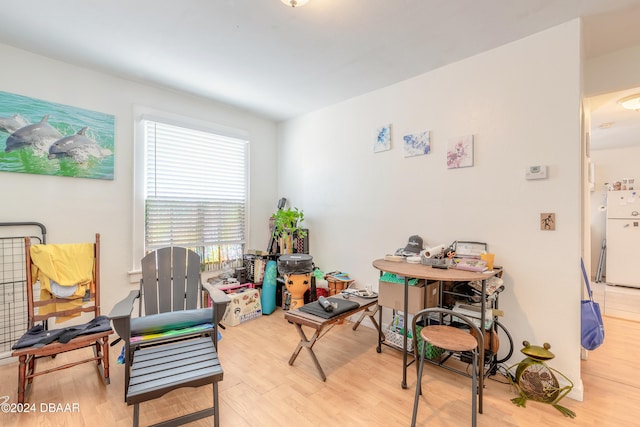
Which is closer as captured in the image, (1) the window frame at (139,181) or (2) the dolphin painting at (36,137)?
(2) the dolphin painting at (36,137)

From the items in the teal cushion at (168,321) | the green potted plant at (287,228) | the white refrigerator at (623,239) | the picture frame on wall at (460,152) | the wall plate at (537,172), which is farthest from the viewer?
the white refrigerator at (623,239)

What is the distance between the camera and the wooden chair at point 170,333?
1639mm

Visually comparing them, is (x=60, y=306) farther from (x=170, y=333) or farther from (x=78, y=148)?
(x=78, y=148)

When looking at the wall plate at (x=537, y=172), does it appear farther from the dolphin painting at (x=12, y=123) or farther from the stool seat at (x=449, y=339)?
the dolphin painting at (x=12, y=123)

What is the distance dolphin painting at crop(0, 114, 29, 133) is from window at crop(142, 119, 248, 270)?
975 mm

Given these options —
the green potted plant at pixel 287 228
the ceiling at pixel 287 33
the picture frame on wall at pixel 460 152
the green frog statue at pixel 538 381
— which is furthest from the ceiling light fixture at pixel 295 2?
the green frog statue at pixel 538 381

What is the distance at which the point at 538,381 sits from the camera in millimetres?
2072

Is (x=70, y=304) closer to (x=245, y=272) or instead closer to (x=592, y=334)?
(x=245, y=272)

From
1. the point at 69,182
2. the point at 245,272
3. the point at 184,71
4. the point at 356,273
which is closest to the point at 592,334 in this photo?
the point at 356,273

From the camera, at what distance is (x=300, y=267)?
11.5 feet

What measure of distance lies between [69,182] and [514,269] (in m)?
4.18

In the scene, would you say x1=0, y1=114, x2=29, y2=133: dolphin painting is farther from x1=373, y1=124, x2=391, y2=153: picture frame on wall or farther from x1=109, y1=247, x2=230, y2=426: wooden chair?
x1=373, y1=124, x2=391, y2=153: picture frame on wall

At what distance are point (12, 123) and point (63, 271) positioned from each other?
142cm

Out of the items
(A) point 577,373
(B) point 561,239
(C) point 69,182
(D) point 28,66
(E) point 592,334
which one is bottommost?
(A) point 577,373
